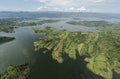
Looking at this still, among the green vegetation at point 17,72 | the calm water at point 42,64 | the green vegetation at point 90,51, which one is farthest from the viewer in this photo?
the green vegetation at point 90,51

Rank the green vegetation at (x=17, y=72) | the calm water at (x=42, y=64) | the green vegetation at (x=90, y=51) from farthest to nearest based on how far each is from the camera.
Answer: the green vegetation at (x=90, y=51), the calm water at (x=42, y=64), the green vegetation at (x=17, y=72)

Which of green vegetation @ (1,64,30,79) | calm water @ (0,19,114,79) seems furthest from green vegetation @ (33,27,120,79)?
green vegetation @ (1,64,30,79)

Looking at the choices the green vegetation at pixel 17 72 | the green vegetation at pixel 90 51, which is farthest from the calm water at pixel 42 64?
the green vegetation at pixel 90 51

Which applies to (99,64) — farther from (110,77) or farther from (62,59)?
(62,59)

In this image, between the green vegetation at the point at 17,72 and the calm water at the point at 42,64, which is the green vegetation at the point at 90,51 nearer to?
the calm water at the point at 42,64

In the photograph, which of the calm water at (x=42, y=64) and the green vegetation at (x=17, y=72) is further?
the calm water at (x=42, y=64)

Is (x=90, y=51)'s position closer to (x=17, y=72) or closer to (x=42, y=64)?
(x=42, y=64)

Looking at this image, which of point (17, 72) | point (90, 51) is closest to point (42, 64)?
point (17, 72)

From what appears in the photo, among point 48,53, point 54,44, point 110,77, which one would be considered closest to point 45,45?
point 54,44
